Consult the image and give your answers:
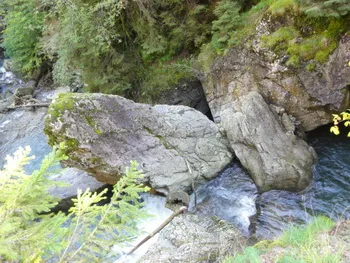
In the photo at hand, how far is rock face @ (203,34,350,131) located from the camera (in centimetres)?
747

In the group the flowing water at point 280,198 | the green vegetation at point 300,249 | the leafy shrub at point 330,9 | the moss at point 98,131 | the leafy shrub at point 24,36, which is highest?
the leafy shrub at point 24,36

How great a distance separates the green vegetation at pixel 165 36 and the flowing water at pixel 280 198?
A: 2454mm

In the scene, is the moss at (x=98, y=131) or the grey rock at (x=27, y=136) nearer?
the moss at (x=98, y=131)

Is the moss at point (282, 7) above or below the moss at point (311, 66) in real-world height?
above

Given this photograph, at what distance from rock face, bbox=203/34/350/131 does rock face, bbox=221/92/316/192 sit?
1.42 feet

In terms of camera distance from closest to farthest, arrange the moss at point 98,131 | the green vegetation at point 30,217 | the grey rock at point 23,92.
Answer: the green vegetation at point 30,217
the moss at point 98,131
the grey rock at point 23,92

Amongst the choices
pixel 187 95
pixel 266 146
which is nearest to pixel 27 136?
pixel 187 95

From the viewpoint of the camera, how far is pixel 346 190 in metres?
7.08

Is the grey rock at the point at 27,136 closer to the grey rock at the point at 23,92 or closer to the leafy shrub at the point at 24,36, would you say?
the grey rock at the point at 23,92

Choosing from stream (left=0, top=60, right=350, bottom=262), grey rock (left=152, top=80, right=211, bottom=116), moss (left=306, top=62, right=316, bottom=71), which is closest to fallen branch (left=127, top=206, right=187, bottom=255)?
stream (left=0, top=60, right=350, bottom=262)

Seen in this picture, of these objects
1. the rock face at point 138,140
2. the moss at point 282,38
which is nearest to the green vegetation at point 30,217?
the rock face at point 138,140

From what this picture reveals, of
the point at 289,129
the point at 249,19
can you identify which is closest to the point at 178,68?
the point at 249,19

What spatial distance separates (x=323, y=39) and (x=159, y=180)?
5285 millimetres

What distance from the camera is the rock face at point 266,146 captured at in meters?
7.34
